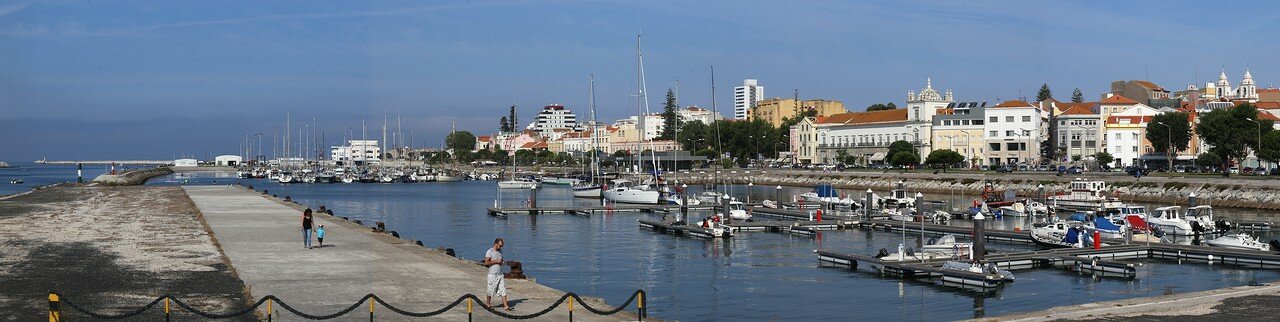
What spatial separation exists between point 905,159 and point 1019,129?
13.6 meters

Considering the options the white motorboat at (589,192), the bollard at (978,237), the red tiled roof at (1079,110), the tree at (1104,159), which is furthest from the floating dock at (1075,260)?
the red tiled roof at (1079,110)

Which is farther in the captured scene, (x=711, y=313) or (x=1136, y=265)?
(x=1136, y=265)

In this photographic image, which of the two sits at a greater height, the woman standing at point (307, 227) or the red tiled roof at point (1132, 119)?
the red tiled roof at point (1132, 119)

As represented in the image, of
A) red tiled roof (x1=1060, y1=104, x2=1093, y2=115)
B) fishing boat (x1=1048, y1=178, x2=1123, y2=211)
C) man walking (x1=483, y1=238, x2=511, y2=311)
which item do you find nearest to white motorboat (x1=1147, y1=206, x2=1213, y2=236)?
fishing boat (x1=1048, y1=178, x2=1123, y2=211)

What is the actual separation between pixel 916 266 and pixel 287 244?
18872 millimetres

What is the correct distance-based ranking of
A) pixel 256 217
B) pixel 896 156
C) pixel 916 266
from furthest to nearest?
pixel 896 156 → pixel 256 217 → pixel 916 266

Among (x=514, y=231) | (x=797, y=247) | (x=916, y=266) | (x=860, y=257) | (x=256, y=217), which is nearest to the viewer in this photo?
(x=916, y=266)

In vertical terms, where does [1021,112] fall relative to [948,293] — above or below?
above

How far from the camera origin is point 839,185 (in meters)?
115

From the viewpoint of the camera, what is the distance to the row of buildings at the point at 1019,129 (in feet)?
389

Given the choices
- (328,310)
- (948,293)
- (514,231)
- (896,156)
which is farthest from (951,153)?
(328,310)

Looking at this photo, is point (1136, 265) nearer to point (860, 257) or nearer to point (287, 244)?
point (860, 257)

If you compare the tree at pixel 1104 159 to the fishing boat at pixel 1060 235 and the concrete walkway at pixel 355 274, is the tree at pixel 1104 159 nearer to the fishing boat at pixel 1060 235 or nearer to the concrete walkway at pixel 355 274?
the fishing boat at pixel 1060 235

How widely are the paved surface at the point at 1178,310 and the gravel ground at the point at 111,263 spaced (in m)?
14.7
